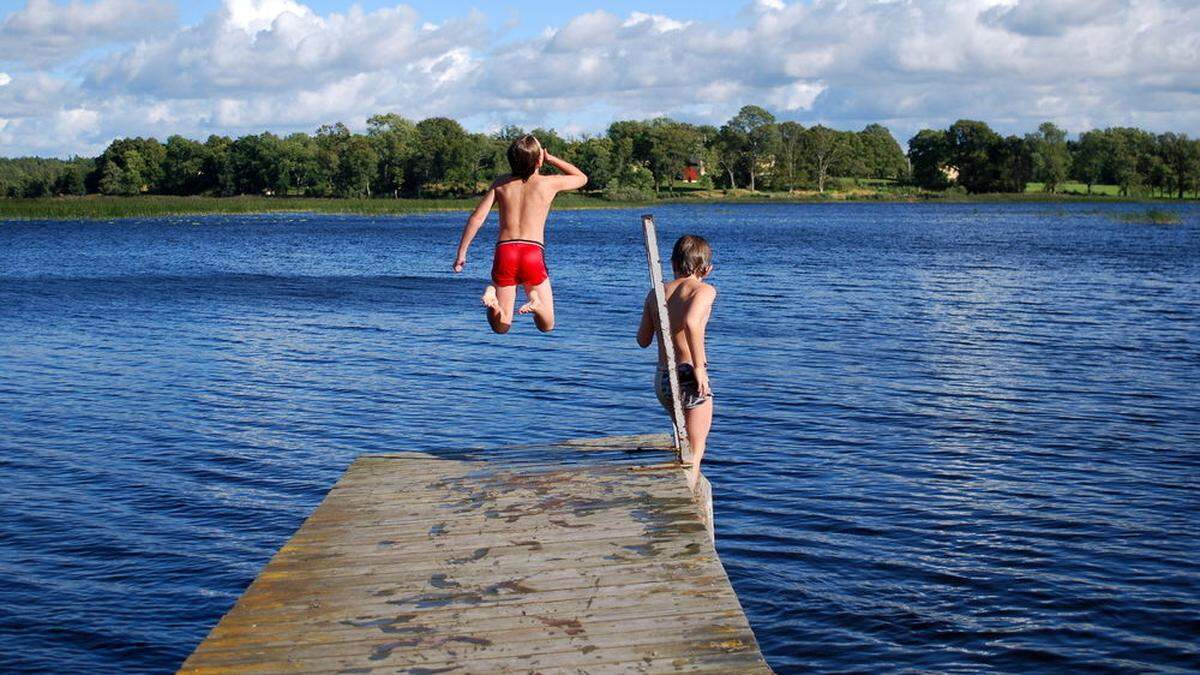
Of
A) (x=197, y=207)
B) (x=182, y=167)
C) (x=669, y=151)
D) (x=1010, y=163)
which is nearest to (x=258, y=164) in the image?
(x=182, y=167)

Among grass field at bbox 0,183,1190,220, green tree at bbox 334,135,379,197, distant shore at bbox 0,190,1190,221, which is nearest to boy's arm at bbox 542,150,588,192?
grass field at bbox 0,183,1190,220

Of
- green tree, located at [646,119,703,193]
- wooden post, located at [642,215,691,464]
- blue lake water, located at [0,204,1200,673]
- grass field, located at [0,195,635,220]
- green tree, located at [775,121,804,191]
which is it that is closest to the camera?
wooden post, located at [642,215,691,464]

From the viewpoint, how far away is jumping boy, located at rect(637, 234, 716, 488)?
30.9 ft

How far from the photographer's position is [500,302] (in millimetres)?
10133

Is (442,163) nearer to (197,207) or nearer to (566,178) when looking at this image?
(197,207)

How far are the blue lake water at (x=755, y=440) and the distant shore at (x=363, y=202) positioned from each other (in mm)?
59989

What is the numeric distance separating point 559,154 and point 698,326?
149945mm

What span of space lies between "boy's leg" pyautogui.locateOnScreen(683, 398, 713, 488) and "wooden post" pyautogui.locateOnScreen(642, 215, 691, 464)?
0.04m

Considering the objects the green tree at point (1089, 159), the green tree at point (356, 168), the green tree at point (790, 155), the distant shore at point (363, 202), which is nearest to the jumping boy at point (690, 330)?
the distant shore at point (363, 202)

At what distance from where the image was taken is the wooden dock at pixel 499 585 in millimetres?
6086

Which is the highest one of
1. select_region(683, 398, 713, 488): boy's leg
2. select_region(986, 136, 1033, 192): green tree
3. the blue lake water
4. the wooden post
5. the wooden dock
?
select_region(986, 136, 1033, 192): green tree

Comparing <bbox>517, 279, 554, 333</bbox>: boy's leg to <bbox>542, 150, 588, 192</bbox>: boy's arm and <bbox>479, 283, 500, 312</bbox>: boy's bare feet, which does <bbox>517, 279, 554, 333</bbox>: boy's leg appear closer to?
<bbox>479, 283, 500, 312</bbox>: boy's bare feet

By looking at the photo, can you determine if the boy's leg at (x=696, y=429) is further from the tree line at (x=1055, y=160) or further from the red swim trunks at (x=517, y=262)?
the tree line at (x=1055, y=160)

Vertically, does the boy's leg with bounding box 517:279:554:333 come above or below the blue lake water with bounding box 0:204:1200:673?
above
